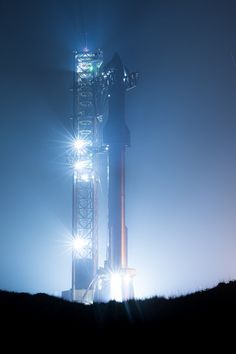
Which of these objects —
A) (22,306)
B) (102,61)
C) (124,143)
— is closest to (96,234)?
(124,143)

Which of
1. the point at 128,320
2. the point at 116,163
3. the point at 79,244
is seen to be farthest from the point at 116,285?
the point at 128,320

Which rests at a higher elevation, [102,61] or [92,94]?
[102,61]

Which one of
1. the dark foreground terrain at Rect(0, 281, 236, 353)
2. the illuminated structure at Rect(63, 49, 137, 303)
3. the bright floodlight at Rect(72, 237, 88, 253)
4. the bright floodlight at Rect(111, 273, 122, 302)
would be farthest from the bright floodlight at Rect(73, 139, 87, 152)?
the dark foreground terrain at Rect(0, 281, 236, 353)

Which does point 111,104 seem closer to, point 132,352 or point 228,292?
point 228,292

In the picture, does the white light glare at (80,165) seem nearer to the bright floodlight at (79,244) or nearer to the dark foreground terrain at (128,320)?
the bright floodlight at (79,244)

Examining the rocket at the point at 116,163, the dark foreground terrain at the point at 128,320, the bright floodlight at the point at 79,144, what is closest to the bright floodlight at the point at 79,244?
the rocket at the point at 116,163

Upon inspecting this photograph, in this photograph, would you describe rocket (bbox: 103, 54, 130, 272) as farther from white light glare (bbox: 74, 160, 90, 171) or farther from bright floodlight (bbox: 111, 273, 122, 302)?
white light glare (bbox: 74, 160, 90, 171)

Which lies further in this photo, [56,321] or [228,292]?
[228,292]

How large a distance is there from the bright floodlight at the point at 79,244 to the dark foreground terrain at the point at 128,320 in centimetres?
3526

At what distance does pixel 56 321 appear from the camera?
69.4 feet

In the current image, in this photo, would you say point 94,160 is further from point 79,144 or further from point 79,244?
point 79,244

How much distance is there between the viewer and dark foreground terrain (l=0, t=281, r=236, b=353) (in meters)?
18.6

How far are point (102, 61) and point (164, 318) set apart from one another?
49421 mm

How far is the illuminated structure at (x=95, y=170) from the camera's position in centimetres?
5572
